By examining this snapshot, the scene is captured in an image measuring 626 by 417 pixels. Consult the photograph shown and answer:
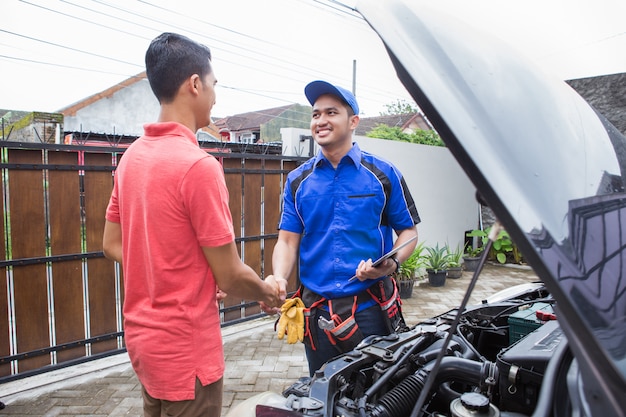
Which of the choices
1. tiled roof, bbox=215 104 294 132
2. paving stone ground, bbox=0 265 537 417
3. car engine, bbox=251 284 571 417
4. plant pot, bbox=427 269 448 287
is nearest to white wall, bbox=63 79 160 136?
tiled roof, bbox=215 104 294 132

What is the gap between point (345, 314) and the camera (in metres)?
2.19

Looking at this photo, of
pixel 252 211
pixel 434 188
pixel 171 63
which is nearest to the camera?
pixel 171 63

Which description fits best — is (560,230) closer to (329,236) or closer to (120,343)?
(329,236)

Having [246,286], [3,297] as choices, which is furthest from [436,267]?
[246,286]

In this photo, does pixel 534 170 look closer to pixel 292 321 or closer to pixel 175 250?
pixel 175 250

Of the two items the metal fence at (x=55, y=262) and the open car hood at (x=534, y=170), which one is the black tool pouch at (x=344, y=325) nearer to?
the open car hood at (x=534, y=170)

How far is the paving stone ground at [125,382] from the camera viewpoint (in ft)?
11.4

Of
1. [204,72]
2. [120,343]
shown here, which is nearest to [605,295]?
[204,72]

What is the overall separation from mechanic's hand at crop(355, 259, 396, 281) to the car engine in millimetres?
296

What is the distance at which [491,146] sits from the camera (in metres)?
0.84

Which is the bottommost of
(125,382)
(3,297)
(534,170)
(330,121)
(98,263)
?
(125,382)

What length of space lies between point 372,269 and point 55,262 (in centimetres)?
327

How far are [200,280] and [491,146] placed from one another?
1126mm

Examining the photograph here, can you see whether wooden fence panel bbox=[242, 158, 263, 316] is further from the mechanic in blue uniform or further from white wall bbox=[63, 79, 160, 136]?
white wall bbox=[63, 79, 160, 136]
